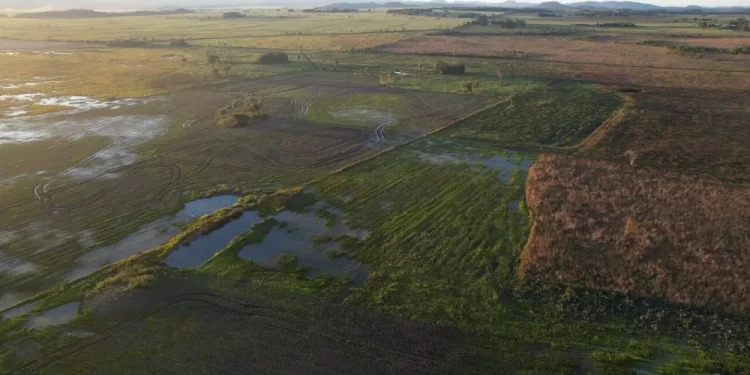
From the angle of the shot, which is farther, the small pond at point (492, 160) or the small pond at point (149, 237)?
the small pond at point (492, 160)

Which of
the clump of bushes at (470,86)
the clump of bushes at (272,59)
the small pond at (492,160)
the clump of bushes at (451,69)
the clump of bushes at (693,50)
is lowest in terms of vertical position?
the small pond at (492,160)

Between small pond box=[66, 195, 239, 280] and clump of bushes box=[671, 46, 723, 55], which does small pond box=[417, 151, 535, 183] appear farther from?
clump of bushes box=[671, 46, 723, 55]

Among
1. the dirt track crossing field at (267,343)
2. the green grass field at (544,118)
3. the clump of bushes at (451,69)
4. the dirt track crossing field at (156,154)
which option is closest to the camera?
the dirt track crossing field at (267,343)

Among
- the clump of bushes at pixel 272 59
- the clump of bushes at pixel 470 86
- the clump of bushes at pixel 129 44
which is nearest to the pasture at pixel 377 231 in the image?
the clump of bushes at pixel 470 86

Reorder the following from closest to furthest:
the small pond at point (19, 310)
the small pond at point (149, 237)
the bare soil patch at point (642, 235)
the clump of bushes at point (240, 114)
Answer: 1. the small pond at point (19, 310)
2. the bare soil patch at point (642, 235)
3. the small pond at point (149, 237)
4. the clump of bushes at point (240, 114)

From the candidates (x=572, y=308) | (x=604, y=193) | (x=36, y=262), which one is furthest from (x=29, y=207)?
(x=604, y=193)

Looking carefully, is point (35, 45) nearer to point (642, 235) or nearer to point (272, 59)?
point (272, 59)

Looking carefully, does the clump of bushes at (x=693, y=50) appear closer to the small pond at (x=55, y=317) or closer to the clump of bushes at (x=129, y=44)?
the small pond at (x=55, y=317)

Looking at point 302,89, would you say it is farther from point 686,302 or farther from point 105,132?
point 686,302
